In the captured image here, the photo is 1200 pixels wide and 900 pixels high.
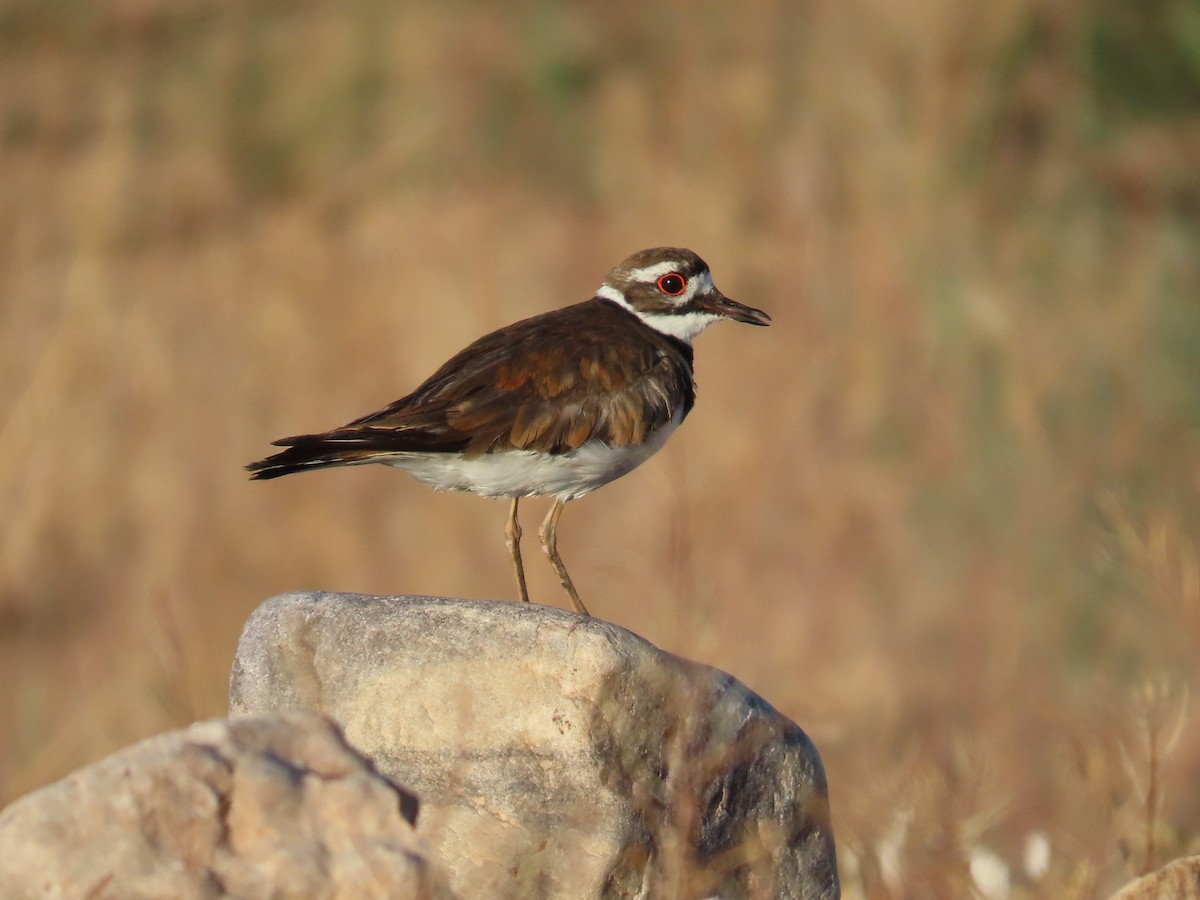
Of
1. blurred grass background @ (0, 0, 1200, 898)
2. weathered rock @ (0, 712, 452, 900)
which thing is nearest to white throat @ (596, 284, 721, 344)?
blurred grass background @ (0, 0, 1200, 898)

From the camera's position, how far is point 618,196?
52.7 ft

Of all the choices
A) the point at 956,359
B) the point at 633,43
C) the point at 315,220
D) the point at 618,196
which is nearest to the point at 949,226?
the point at 956,359

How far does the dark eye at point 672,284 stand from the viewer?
23.4 feet

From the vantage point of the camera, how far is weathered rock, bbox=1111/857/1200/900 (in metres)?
4.80

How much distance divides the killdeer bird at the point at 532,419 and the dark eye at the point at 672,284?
1.31 ft

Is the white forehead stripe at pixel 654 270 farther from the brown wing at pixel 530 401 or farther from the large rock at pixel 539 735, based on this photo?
the large rock at pixel 539 735

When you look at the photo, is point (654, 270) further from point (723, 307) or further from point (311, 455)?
point (311, 455)

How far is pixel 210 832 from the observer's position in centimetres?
329

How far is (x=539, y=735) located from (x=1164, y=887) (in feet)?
5.53

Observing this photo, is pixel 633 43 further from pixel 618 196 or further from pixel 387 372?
pixel 387 372

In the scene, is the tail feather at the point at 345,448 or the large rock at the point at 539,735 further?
the tail feather at the point at 345,448

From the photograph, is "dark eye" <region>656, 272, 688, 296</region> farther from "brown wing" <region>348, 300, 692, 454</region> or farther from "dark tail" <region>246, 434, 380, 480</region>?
"dark tail" <region>246, 434, 380, 480</region>

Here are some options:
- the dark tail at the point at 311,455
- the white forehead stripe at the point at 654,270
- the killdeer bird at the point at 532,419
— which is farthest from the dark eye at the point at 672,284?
the dark tail at the point at 311,455

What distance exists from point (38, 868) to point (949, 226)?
11.7m
